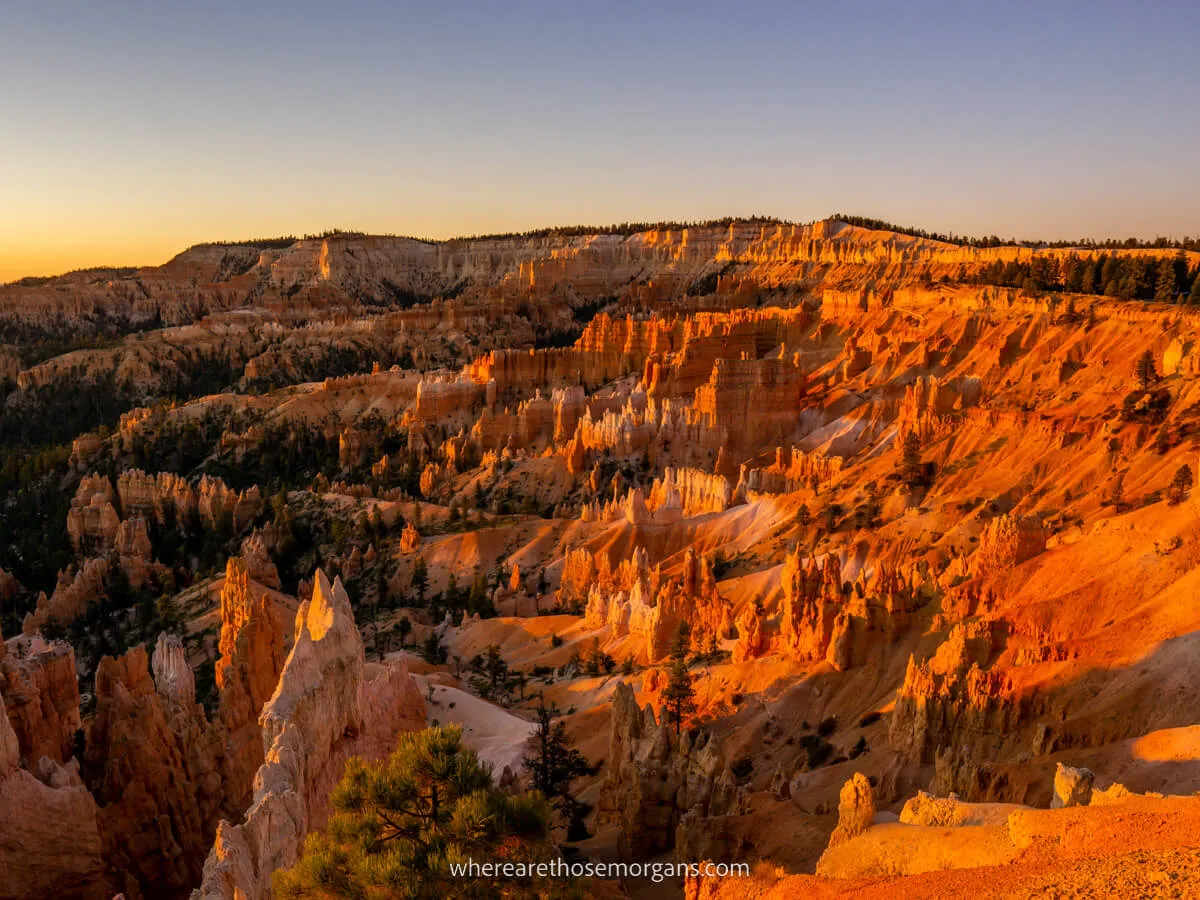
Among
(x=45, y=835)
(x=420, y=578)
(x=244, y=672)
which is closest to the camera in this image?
(x=45, y=835)

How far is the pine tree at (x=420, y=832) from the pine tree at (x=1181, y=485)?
17492 millimetres

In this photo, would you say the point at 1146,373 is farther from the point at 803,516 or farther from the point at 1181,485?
the point at 1181,485

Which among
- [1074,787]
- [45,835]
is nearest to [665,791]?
[1074,787]

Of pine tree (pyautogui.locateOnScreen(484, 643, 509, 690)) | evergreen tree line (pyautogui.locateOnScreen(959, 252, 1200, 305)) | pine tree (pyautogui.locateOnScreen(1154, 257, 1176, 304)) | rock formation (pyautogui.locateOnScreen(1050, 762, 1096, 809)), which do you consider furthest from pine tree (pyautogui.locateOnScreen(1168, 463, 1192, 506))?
pine tree (pyautogui.locateOnScreen(1154, 257, 1176, 304))

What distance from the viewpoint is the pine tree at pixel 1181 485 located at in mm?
20109

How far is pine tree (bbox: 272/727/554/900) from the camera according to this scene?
8.81 metres

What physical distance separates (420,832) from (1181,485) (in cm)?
2185

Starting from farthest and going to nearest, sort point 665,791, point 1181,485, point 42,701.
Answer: point 1181,485
point 42,701
point 665,791

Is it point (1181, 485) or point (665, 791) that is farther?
point (1181, 485)

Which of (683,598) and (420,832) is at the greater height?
(420,832)

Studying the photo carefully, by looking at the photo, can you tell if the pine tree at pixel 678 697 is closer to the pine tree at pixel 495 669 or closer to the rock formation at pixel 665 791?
the rock formation at pixel 665 791

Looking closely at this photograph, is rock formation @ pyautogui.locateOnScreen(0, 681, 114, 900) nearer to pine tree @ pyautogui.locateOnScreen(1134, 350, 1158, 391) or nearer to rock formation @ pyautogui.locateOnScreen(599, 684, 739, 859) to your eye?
rock formation @ pyautogui.locateOnScreen(599, 684, 739, 859)

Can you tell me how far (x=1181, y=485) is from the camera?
22.7 metres

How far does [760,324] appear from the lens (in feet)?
273
